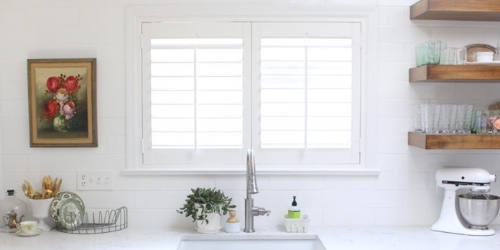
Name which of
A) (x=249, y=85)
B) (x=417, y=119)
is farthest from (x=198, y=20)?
(x=417, y=119)

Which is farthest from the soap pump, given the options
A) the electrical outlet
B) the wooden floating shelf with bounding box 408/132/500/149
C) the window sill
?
the wooden floating shelf with bounding box 408/132/500/149

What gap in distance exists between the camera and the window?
9.22 ft

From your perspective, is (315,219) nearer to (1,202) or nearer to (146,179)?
(146,179)

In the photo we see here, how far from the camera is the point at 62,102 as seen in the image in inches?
111

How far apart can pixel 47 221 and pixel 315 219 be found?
147 cm

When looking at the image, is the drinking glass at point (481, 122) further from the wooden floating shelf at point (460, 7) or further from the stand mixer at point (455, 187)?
the wooden floating shelf at point (460, 7)

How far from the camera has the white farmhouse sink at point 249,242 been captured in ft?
8.81

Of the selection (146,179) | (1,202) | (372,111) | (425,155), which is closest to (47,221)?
(1,202)

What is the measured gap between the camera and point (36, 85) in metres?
2.82

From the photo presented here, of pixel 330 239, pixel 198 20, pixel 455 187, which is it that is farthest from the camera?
pixel 198 20

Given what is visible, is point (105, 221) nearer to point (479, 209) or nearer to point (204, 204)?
point (204, 204)

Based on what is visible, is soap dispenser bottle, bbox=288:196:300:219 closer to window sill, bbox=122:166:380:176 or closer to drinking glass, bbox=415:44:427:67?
window sill, bbox=122:166:380:176

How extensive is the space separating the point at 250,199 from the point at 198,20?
3.29ft

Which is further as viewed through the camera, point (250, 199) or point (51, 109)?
point (51, 109)
